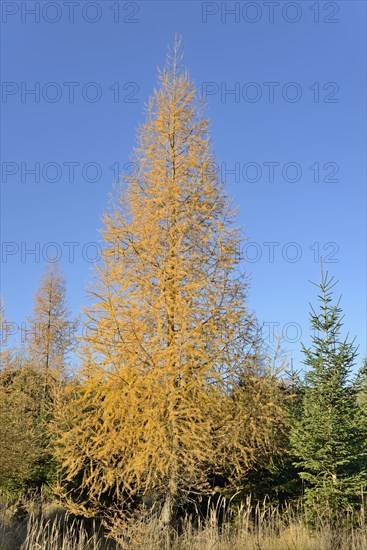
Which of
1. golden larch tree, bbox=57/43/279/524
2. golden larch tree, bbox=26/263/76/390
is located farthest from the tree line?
golden larch tree, bbox=26/263/76/390

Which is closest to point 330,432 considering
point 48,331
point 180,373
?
point 180,373

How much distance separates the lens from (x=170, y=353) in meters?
7.16

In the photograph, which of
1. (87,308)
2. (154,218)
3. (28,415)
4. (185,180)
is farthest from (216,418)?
(28,415)

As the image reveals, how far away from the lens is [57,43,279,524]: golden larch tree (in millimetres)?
7082

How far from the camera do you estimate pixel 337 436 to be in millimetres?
8625

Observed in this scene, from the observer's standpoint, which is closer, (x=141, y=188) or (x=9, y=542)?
(x=9, y=542)

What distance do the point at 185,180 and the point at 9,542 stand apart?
6.38 metres

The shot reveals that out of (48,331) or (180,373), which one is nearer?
(180,373)

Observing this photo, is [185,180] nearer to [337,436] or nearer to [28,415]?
[337,436]

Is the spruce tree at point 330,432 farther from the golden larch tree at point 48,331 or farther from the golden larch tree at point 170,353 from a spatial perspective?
Answer: the golden larch tree at point 48,331

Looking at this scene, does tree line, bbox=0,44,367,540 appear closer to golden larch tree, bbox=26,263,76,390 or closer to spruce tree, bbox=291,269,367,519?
spruce tree, bbox=291,269,367,519

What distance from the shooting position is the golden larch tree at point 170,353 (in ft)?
23.2

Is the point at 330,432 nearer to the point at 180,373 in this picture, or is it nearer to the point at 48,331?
the point at 180,373

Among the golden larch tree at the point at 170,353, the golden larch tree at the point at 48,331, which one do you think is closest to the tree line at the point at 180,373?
the golden larch tree at the point at 170,353
